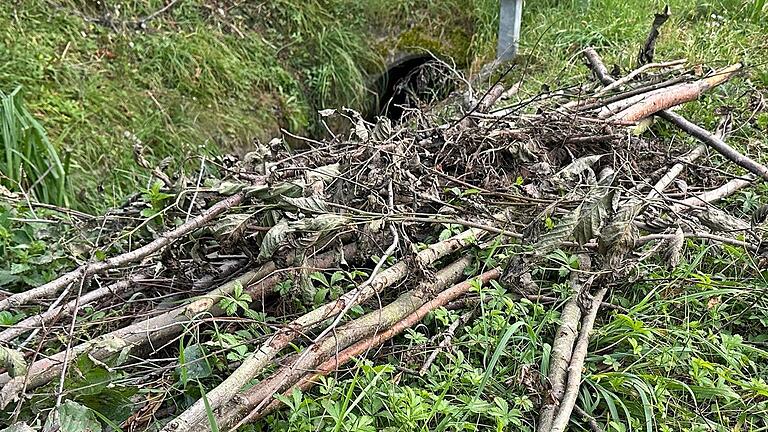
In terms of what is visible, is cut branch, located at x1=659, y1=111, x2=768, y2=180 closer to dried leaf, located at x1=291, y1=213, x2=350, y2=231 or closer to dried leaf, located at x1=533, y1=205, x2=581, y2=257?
dried leaf, located at x1=533, y1=205, x2=581, y2=257

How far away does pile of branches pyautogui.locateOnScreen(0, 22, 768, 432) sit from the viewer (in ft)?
5.26

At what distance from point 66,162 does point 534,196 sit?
2586 millimetres

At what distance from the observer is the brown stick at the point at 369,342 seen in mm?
1544

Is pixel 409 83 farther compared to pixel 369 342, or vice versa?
Answer: pixel 409 83

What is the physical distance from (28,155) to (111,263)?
208 centimetres

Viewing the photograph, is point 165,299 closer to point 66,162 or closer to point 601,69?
point 66,162

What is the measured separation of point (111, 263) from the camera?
178cm

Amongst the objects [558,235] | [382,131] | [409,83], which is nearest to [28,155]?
[382,131]

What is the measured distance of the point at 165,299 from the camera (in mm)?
1960

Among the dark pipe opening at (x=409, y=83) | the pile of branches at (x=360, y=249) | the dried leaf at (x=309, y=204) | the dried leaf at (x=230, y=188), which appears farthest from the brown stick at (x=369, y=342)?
the dark pipe opening at (x=409, y=83)

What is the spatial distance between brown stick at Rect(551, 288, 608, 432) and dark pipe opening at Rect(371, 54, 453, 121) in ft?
9.55

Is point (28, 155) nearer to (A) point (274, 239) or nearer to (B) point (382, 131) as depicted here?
(B) point (382, 131)

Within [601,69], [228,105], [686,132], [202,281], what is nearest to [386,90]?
[228,105]

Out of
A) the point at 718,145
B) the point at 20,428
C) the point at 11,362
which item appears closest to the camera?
the point at 20,428
